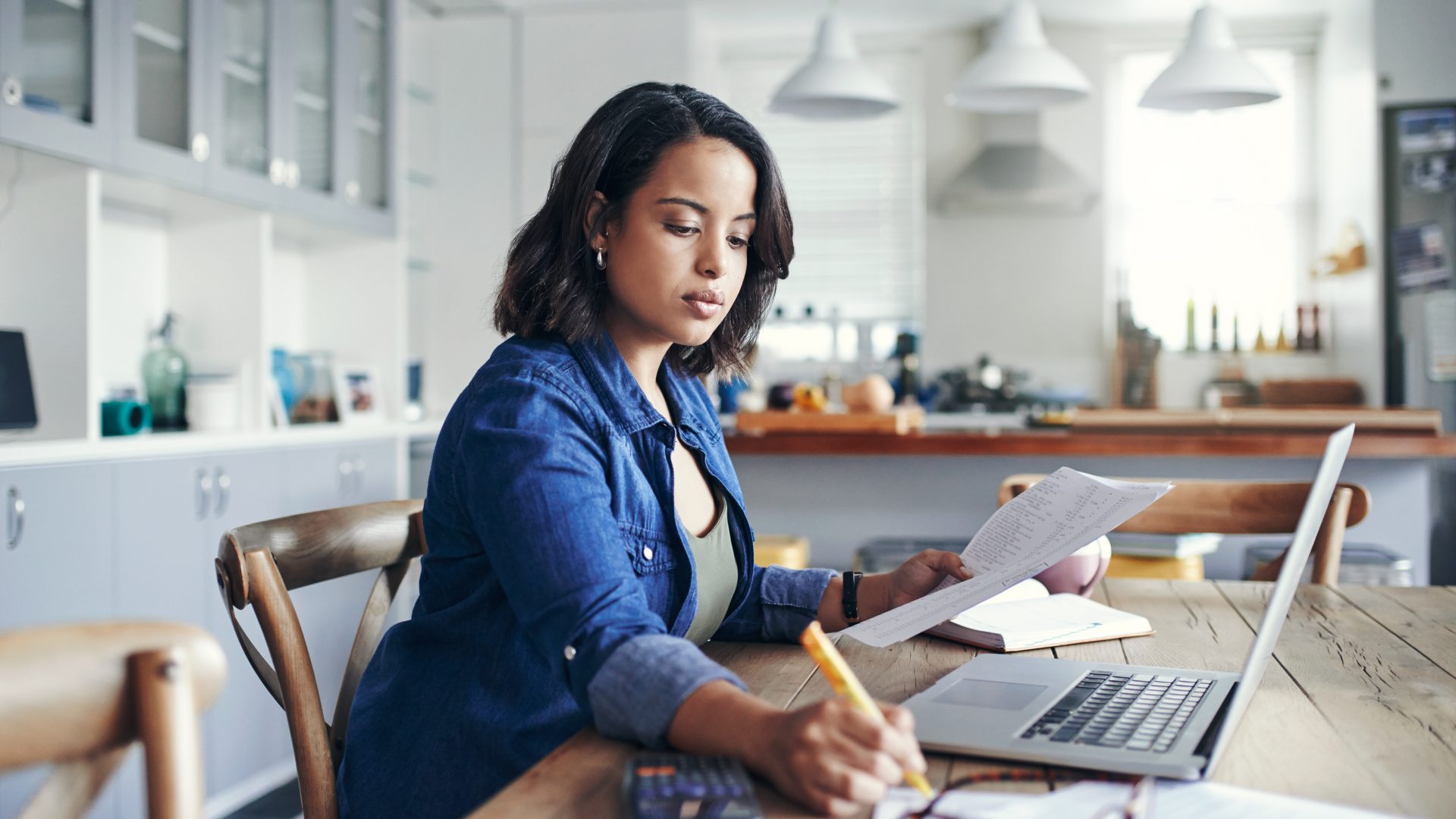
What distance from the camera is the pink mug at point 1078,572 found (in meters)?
1.41

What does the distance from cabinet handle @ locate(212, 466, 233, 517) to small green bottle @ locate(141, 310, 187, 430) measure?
1.03 feet

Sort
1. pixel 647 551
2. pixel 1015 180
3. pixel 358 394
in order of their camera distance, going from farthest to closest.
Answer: pixel 1015 180
pixel 358 394
pixel 647 551

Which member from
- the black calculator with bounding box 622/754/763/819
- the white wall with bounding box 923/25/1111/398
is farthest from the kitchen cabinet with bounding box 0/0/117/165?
the white wall with bounding box 923/25/1111/398

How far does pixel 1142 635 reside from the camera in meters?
1.21

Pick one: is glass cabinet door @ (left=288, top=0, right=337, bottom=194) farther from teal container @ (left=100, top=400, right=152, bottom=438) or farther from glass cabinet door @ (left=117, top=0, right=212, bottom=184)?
teal container @ (left=100, top=400, right=152, bottom=438)

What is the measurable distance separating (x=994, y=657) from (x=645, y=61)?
4170 mm

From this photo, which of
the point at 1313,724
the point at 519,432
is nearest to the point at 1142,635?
the point at 1313,724

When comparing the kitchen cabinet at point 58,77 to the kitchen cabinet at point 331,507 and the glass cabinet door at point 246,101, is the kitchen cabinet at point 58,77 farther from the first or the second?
the kitchen cabinet at point 331,507

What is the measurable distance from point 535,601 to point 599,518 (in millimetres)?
81

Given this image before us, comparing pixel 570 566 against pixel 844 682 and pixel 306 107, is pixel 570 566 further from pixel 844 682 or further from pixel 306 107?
pixel 306 107

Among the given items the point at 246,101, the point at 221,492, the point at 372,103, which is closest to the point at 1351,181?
the point at 372,103

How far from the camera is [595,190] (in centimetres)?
116

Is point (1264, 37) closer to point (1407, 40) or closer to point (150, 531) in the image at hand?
point (1407, 40)

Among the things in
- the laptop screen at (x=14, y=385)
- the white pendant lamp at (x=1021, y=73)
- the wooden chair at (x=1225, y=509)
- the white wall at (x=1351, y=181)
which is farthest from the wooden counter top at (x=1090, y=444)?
the white wall at (x=1351, y=181)
